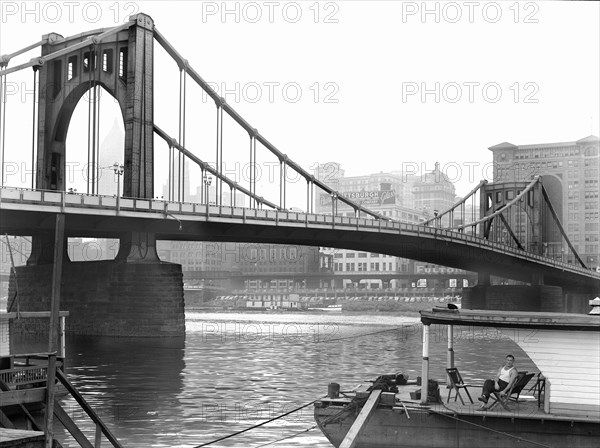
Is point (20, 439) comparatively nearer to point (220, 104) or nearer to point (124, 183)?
point (124, 183)

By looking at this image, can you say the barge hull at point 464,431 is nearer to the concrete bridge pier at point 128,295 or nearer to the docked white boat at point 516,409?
the docked white boat at point 516,409

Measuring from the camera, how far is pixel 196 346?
199 ft

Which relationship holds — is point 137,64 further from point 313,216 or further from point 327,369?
point 327,369

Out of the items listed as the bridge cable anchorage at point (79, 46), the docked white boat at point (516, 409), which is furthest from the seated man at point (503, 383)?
the bridge cable anchorage at point (79, 46)

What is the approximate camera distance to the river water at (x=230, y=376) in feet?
86.3

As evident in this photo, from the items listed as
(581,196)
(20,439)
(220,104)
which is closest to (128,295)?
(220,104)


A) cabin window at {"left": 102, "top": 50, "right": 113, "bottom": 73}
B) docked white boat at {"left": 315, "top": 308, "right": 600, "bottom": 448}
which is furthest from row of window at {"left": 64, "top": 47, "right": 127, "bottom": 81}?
docked white boat at {"left": 315, "top": 308, "right": 600, "bottom": 448}

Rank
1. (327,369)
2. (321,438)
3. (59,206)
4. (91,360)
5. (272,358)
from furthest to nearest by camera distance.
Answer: (59,206)
(272,358)
(91,360)
(327,369)
(321,438)

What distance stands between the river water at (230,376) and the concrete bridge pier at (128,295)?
7.10 ft

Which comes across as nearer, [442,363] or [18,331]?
[442,363]

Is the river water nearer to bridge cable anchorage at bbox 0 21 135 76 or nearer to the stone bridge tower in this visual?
the stone bridge tower

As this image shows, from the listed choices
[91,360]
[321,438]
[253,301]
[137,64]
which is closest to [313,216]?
[137,64]

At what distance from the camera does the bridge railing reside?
56.7m

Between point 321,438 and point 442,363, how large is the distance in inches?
895
